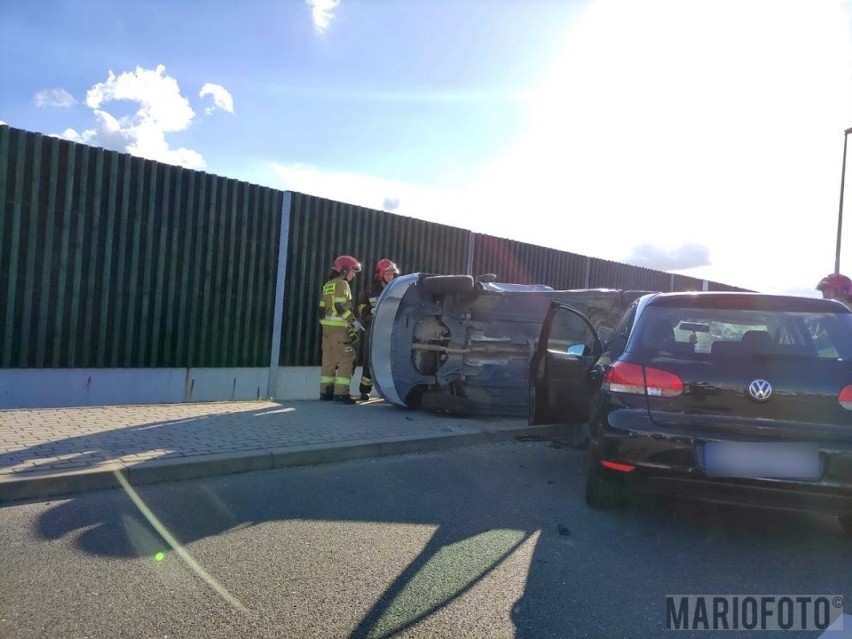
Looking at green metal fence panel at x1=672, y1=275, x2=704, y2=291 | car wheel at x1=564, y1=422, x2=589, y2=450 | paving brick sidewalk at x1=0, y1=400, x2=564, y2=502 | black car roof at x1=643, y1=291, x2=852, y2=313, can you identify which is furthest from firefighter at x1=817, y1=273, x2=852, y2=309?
green metal fence panel at x1=672, y1=275, x2=704, y2=291

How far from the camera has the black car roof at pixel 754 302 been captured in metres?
4.51

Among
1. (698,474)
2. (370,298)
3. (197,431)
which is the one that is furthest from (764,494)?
(370,298)

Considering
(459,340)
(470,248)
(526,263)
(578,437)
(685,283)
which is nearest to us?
(578,437)

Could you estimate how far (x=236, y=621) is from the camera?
3078 mm

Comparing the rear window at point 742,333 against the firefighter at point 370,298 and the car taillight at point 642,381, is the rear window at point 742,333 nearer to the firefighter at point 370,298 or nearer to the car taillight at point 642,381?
the car taillight at point 642,381

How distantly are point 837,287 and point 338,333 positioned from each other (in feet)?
20.9

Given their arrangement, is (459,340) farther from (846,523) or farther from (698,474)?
(846,523)

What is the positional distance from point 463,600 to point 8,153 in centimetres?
681

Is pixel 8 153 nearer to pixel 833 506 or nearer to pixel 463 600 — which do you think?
pixel 463 600

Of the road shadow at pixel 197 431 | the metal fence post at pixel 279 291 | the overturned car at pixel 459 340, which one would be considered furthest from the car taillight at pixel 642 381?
the metal fence post at pixel 279 291

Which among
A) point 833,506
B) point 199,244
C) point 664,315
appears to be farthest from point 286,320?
point 833,506

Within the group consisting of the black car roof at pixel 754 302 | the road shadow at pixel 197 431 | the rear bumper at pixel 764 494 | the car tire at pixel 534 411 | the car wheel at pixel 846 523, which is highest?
the black car roof at pixel 754 302

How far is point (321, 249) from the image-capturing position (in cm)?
1019

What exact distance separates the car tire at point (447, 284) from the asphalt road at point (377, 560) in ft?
9.85
